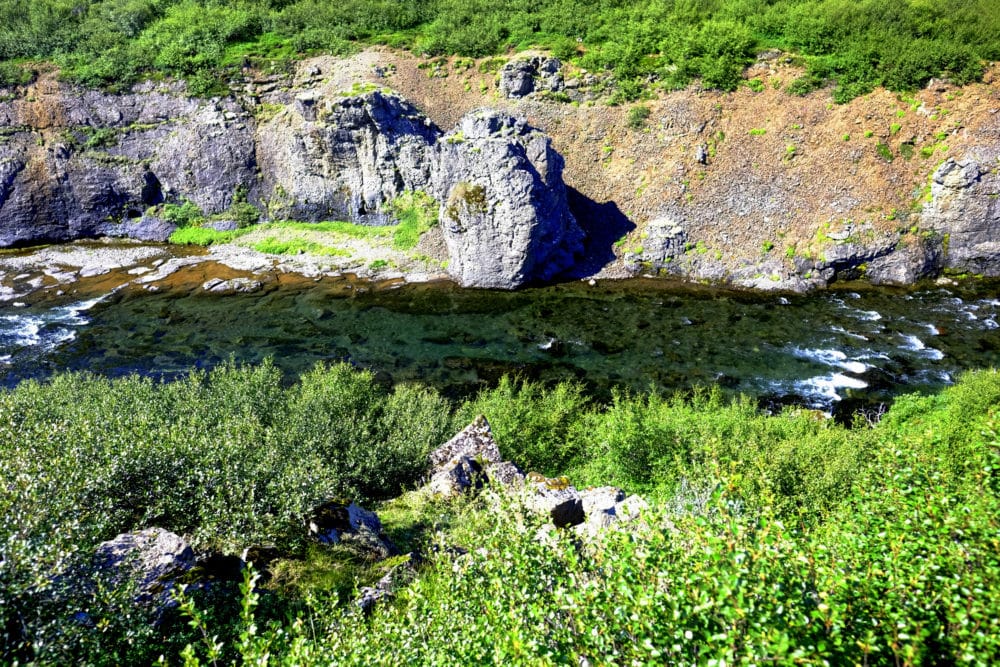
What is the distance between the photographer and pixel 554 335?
2980 centimetres

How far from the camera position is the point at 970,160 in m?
34.5

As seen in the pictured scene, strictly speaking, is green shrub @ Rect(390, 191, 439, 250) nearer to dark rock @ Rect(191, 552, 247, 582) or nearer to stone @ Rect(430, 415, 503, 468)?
stone @ Rect(430, 415, 503, 468)

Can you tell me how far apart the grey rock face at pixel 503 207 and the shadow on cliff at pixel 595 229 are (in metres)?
0.93

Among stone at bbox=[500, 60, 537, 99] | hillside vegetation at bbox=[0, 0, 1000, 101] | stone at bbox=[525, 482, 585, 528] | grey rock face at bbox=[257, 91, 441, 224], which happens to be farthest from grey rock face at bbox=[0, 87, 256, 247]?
stone at bbox=[525, 482, 585, 528]

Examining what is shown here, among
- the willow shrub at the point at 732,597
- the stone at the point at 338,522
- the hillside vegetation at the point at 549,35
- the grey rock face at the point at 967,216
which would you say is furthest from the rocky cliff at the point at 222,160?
the willow shrub at the point at 732,597

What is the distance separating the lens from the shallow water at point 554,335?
25.5 metres

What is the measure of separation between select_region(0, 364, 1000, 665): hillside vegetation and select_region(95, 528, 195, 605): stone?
1.31ft

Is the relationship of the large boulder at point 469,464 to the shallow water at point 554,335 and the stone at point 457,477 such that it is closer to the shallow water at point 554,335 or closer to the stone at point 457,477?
the stone at point 457,477

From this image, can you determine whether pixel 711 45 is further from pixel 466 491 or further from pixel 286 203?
pixel 466 491

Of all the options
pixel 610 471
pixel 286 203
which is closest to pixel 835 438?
pixel 610 471

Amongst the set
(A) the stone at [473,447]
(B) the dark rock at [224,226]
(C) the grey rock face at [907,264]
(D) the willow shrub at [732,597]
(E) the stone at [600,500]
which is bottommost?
(C) the grey rock face at [907,264]

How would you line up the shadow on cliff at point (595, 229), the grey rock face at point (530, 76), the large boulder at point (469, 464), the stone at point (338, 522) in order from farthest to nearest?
the grey rock face at point (530, 76) < the shadow on cliff at point (595, 229) < the large boulder at point (469, 464) < the stone at point (338, 522)

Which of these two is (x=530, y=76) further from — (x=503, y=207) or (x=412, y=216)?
(x=503, y=207)

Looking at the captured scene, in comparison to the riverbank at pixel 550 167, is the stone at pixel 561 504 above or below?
below
